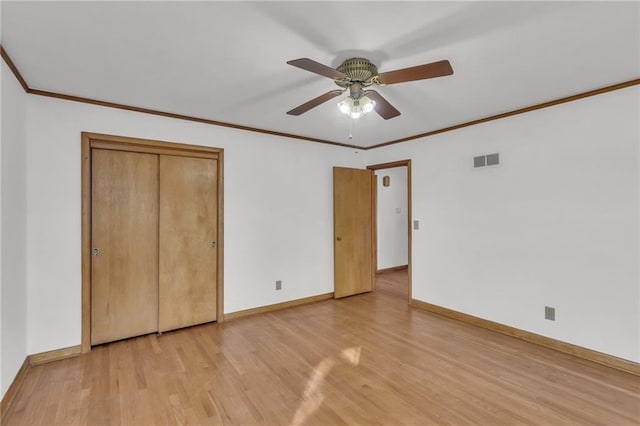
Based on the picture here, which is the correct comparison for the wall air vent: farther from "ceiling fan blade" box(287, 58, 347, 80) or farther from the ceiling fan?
"ceiling fan blade" box(287, 58, 347, 80)

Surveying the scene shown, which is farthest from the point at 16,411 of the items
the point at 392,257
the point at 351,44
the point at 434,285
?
the point at 392,257

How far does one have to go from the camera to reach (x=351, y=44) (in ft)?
6.35

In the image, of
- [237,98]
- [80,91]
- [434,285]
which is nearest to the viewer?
[80,91]

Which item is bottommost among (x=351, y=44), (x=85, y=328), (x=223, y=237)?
(x=85, y=328)

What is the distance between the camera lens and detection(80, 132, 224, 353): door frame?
9.43 ft

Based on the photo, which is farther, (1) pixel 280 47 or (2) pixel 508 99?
(2) pixel 508 99

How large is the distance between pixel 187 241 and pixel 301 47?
2.55m

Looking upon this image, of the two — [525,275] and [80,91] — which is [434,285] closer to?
[525,275]

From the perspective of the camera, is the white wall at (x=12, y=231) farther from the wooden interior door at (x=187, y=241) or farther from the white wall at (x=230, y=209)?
the wooden interior door at (x=187, y=241)

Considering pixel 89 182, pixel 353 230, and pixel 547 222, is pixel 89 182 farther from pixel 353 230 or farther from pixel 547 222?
pixel 547 222

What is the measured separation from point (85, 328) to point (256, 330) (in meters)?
1.65

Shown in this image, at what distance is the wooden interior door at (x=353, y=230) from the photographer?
4699mm

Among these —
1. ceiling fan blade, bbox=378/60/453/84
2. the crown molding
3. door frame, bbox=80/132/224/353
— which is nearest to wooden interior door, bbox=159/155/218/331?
door frame, bbox=80/132/224/353

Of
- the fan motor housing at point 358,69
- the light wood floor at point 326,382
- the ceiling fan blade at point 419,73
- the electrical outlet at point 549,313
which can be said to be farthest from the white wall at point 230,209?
the electrical outlet at point 549,313
